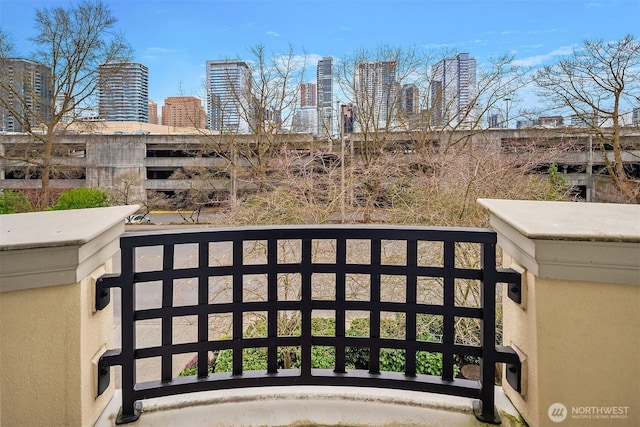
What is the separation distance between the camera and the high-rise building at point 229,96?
59.7 feet

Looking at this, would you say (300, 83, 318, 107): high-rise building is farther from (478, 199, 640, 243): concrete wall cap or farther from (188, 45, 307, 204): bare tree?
(478, 199, 640, 243): concrete wall cap

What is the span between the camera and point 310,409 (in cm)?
171

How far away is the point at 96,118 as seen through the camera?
1844 cm

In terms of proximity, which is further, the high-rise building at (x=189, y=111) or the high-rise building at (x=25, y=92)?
the high-rise building at (x=189, y=111)

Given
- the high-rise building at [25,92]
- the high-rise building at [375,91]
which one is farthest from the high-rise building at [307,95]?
the high-rise building at [25,92]

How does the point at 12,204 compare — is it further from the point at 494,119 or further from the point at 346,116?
the point at 494,119

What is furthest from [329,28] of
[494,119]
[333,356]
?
[333,356]

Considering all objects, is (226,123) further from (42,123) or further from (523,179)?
(523,179)

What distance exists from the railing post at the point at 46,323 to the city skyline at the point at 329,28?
6374 mm

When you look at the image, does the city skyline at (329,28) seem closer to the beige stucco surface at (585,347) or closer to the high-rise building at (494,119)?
the high-rise building at (494,119)

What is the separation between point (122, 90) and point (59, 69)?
2.66 m

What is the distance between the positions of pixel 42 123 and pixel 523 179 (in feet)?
67.4

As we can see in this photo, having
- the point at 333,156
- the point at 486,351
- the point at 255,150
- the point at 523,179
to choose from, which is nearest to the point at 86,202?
the point at 255,150

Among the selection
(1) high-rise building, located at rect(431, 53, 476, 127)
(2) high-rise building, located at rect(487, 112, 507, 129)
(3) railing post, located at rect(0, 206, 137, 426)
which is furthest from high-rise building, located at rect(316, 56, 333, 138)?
(3) railing post, located at rect(0, 206, 137, 426)
